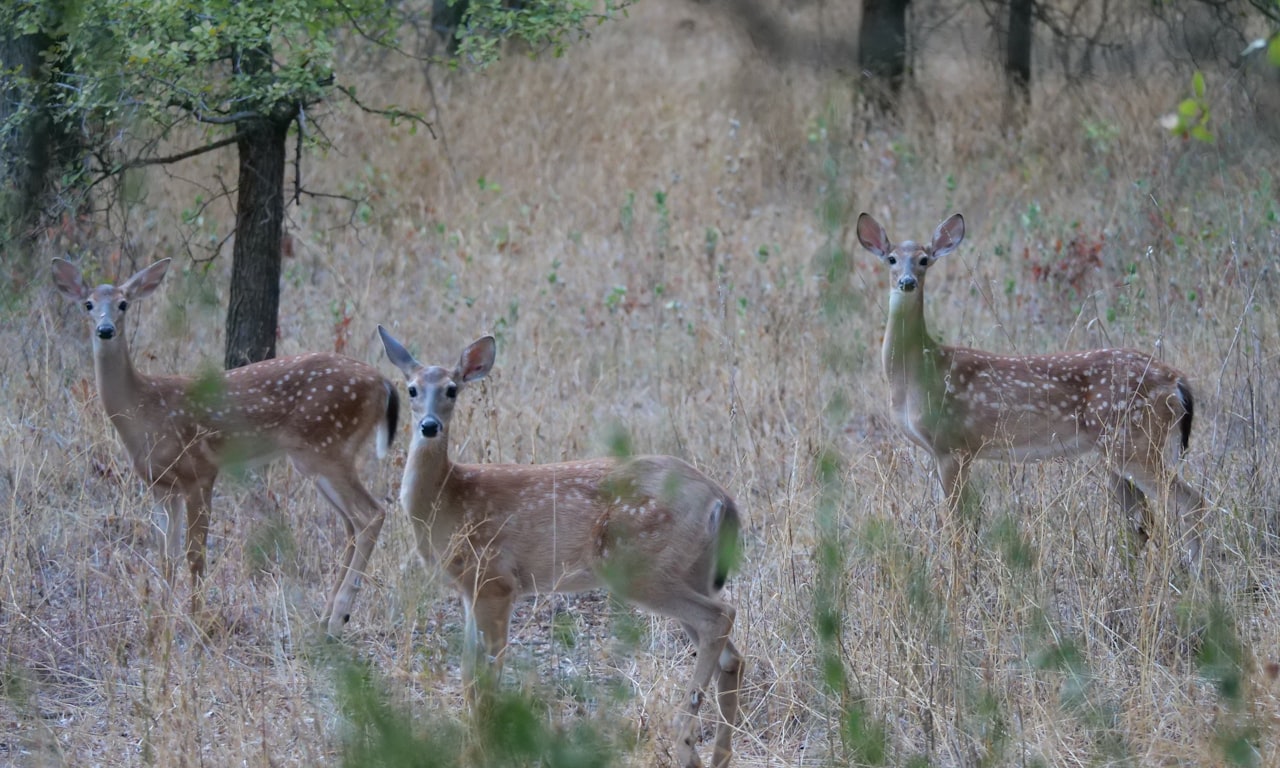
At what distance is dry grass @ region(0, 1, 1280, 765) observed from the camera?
468cm

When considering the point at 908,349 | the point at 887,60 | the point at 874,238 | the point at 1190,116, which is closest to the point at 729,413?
the point at 908,349

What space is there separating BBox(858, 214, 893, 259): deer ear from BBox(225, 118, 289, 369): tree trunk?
298 cm

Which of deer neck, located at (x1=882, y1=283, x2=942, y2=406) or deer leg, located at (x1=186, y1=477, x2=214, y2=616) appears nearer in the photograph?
deer leg, located at (x1=186, y1=477, x2=214, y2=616)

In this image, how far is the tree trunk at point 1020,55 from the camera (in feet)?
32.1

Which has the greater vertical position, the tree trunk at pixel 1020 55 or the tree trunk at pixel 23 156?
the tree trunk at pixel 1020 55

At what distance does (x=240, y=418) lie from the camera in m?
6.94

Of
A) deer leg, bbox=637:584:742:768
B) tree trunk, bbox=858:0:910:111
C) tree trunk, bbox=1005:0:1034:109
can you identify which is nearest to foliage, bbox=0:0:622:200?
tree trunk, bbox=858:0:910:111

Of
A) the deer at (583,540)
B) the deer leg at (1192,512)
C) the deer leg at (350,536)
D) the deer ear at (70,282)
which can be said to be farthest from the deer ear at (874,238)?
the deer ear at (70,282)

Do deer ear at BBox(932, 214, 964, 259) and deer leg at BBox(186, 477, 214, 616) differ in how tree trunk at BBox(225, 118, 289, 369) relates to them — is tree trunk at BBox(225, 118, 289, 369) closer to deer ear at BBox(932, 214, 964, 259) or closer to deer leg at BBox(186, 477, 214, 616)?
deer leg at BBox(186, 477, 214, 616)

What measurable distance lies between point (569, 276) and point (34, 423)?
4.49m

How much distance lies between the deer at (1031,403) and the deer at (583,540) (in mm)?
1619

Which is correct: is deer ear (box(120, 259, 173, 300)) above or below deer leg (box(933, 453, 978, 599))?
above

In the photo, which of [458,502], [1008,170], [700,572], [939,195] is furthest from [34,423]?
[1008,170]

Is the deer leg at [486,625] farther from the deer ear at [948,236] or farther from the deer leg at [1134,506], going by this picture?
the deer ear at [948,236]
